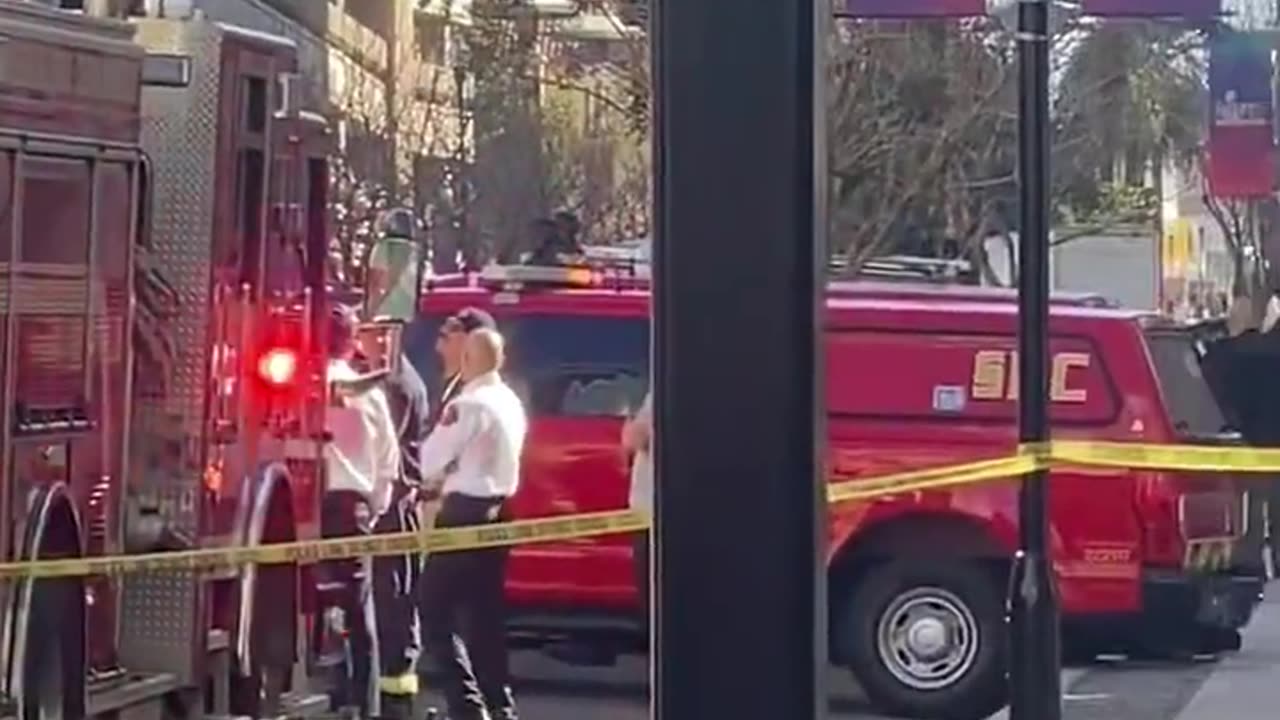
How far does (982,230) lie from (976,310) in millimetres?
886

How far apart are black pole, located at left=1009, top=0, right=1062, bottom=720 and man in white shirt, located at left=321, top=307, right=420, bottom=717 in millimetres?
1350

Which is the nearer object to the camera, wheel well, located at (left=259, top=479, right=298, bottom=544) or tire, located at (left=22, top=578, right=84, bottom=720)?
tire, located at (left=22, top=578, right=84, bottom=720)

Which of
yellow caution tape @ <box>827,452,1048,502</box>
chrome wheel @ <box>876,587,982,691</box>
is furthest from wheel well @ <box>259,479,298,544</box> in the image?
chrome wheel @ <box>876,587,982,691</box>

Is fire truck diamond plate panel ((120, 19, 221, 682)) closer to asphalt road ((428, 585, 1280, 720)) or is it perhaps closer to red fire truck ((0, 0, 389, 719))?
→ red fire truck ((0, 0, 389, 719))

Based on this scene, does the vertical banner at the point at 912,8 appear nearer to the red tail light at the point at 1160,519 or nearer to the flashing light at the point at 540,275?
the flashing light at the point at 540,275

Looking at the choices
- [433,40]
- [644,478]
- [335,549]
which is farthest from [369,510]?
[644,478]

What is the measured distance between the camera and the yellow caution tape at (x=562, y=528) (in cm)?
436

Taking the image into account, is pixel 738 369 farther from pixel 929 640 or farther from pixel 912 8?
pixel 929 640

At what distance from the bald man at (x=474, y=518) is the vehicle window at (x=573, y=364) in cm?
32

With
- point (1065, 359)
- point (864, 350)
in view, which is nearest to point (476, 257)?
point (864, 350)

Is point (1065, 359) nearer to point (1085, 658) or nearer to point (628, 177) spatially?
point (1085, 658)

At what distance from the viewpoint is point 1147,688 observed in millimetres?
7605

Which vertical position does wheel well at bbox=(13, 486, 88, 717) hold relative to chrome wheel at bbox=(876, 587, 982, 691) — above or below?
above

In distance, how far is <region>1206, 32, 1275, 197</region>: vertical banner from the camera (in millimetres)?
4051
